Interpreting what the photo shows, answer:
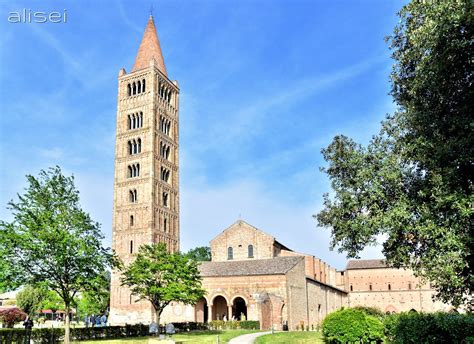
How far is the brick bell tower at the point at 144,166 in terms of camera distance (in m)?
56.7

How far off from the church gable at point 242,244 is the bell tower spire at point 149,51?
24.9 meters

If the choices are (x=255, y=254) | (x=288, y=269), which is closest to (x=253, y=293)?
(x=288, y=269)

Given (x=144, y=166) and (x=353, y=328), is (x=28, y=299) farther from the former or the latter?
(x=353, y=328)

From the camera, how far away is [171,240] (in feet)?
198

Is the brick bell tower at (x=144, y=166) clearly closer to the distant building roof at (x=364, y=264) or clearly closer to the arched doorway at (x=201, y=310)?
the arched doorway at (x=201, y=310)

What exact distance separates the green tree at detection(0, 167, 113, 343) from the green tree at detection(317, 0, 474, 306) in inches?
573

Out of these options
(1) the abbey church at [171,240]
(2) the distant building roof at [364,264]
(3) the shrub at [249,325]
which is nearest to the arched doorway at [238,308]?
(1) the abbey church at [171,240]

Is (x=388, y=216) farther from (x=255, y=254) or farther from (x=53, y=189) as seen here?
(x=255, y=254)

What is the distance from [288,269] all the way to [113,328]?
19365 millimetres

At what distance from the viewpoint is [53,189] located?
1093 inches

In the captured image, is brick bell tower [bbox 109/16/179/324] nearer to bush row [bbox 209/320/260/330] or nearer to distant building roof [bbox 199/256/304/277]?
distant building roof [bbox 199/256/304/277]

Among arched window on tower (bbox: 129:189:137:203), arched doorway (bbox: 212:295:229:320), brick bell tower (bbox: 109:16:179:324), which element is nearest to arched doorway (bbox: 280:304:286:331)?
arched doorway (bbox: 212:295:229:320)

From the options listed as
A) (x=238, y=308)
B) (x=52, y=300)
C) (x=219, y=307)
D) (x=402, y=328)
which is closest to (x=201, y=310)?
(x=219, y=307)

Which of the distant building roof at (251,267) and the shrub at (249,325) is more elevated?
the distant building roof at (251,267)
